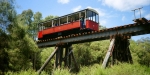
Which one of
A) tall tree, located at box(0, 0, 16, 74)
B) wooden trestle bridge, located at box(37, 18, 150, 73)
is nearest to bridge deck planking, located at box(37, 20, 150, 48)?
wooden trestle bridge, located at box(37, 18, 150, 73)

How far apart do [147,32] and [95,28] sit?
280 inches

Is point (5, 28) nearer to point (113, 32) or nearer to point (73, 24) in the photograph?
point (73, 24)

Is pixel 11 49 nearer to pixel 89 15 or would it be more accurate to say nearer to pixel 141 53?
pixel 89 15

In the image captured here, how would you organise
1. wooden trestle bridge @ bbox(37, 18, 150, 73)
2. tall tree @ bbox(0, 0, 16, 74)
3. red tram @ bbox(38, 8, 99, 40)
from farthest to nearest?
red tram @ bbox(38, 8, 99, 40)
tall tree @ bbox(0, 0, 16, 74)
wooden trestle bridge @ bbox(37, 18, 150, 73)

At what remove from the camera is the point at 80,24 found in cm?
1814

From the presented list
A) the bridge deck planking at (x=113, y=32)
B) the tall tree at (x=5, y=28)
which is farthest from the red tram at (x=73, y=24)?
the tall tree at (x=5, y=28)

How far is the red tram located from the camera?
60.3ft

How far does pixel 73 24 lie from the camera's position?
18719mm

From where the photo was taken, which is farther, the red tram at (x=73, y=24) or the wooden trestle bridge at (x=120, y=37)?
the red tram at (x=73, y=24)

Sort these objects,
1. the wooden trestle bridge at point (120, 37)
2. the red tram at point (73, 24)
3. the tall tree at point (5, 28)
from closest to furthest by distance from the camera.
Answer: the wooden trestle bridge at point (120, 37), the tall tree at point (5, 28), the red tram at point (73, 24)

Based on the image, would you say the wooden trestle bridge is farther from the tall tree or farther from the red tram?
the tall tree

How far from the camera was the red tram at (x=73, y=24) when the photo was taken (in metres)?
18.4

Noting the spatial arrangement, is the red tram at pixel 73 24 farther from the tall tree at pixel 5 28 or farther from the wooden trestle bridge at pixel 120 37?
the tall tree at pixel 5 28

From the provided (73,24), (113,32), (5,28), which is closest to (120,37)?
(113,32)
